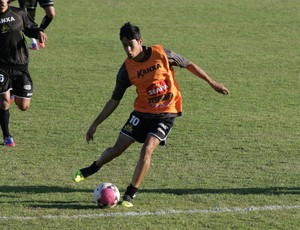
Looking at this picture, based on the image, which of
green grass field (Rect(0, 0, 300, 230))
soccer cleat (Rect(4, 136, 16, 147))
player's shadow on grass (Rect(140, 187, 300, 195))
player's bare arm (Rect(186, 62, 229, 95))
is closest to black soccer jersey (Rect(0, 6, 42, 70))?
soccer cleat (Rect(4, 136, 16, 147))

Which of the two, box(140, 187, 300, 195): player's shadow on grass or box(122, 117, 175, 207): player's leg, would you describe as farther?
box(140, 187, 300, 195): player's shadow on grass

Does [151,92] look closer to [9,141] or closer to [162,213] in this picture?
[162,213]

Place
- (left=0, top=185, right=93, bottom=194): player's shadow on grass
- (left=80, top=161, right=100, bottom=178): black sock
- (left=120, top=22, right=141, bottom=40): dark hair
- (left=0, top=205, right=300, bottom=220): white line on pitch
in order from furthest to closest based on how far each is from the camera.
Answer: (left=80, top=161, right=100, bottom=178): black sock
(left=0, top=185, right=93, bottom=194): player's shadow on grass
(left=120, top=22, right=141, bottom=40): dark hair
(left=0, top=205, right=300, bottom=220): white line on pitch

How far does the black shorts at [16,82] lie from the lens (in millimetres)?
11500

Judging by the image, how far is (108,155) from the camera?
9.33 metres

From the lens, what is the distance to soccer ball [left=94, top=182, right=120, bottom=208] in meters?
8.55

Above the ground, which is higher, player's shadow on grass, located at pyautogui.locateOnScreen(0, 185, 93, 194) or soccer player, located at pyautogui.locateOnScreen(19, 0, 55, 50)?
player's shadow on grass, located at pyautogui.locateOnScreen(0, 185, 93, 194)

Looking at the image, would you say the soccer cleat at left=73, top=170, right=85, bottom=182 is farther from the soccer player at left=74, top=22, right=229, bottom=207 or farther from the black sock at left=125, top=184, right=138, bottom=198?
the black sock at left=125, top=184, right=138, bottom=198

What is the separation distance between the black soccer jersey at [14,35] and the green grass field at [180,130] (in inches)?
47.8

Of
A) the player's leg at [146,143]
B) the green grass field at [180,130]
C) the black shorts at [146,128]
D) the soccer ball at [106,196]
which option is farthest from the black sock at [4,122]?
the soccer ball at [106,196]

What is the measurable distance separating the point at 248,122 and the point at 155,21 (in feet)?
30.2

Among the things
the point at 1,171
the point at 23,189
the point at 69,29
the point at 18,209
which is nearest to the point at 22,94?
the point at 1,171

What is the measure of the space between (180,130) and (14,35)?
302cm

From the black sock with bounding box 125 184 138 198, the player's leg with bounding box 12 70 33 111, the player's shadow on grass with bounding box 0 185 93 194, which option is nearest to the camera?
the black sock with bounding box 125 184 138 198
